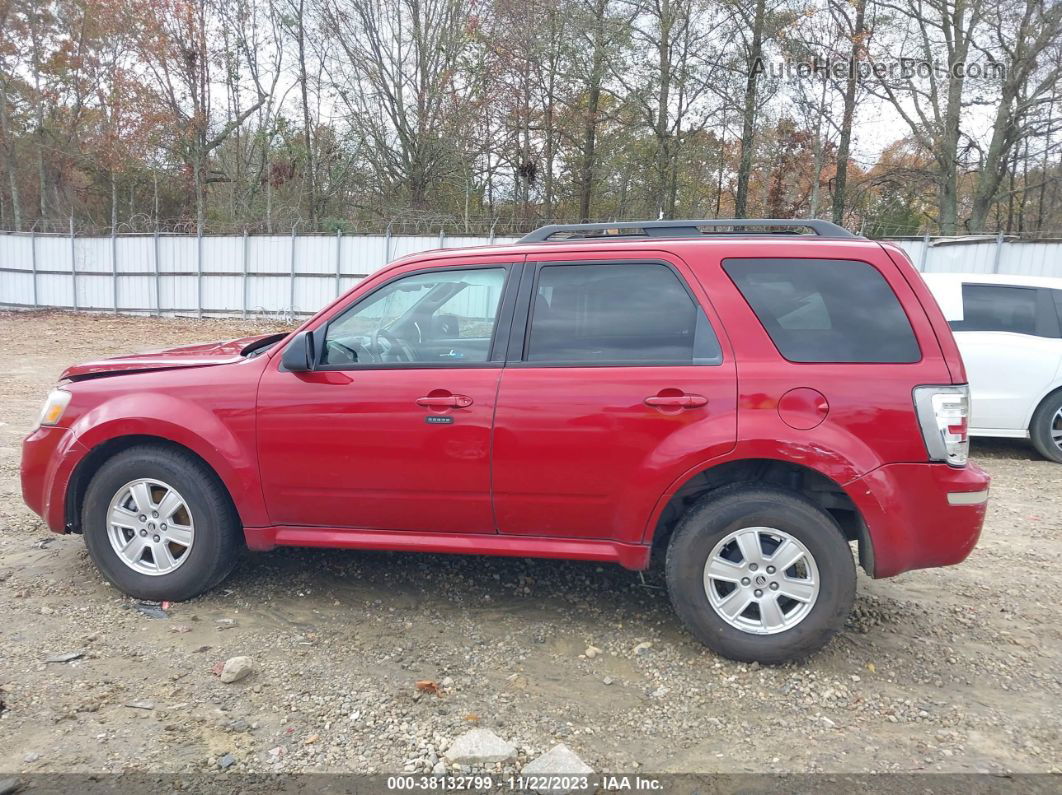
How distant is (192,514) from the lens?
3730 mm

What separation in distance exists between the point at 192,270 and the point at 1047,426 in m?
→ 19.1

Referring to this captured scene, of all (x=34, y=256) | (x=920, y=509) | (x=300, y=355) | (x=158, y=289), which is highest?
(x=34, y=256)

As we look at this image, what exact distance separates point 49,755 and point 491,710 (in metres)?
1.59

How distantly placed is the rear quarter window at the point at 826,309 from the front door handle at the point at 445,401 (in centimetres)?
133

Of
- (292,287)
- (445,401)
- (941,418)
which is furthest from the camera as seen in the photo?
(292,287)

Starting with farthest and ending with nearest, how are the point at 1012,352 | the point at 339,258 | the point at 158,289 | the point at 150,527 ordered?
the point at 158,289, the point at 339,258, the point at 1012,352, the point at 150,527

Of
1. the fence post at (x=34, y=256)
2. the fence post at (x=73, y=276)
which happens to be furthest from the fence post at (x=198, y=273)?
the fence post at (x=34, y=256)

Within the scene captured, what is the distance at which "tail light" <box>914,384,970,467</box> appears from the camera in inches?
122

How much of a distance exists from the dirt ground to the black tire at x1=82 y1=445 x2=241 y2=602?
160mm

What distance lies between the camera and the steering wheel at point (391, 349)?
3.69 m

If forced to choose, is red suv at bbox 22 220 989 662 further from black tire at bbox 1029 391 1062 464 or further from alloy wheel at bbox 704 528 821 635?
black tire at bbox 1029 391 1062 464

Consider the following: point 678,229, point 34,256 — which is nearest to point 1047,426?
point 678,229

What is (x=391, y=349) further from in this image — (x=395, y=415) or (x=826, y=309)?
(x=826, y=309)

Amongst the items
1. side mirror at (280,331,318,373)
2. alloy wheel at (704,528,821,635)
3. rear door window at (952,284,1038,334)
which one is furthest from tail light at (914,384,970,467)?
rear door window at (952,284,1038,334)
